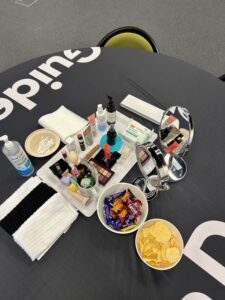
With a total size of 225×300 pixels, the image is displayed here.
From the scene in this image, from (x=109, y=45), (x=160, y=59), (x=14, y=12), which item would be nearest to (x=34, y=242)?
(x=160, y=59)

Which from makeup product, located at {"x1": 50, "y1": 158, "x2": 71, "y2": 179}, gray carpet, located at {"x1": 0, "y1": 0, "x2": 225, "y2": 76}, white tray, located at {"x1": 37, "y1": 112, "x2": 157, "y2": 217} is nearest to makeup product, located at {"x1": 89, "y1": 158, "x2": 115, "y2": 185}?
white tray, located at {"x1": 37, "y1": 112, "x2": 157, "y2": 217}

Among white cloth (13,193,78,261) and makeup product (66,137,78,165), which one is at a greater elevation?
makeup product (66,137,78,165)

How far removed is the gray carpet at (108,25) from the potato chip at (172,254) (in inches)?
80.6

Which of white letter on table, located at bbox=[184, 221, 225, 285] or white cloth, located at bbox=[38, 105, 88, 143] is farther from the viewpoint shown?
white cloth, located at bbox=[38, 105, 88, 143]

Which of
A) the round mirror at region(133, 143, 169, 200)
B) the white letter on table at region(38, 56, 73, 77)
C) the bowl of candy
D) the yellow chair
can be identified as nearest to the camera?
the round mirror at region(133, 143, 169, 200)

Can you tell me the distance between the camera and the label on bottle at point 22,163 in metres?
0.98

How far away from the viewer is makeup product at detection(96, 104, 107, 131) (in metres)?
1.10

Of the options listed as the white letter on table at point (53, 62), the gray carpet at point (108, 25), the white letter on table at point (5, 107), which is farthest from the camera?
the gray carpet at point (108, 25)

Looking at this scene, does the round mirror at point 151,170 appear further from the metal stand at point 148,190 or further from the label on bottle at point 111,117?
the label on bottle at point 111,117

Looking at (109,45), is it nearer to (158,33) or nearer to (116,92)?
(116,92)

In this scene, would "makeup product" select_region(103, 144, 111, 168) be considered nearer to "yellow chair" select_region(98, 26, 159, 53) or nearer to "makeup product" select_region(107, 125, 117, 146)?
"makeup product" select_region(107, 125, 117, 146)

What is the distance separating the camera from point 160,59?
1.43 m

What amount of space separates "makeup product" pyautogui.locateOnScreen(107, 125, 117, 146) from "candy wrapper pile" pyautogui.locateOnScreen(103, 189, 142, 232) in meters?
0.27

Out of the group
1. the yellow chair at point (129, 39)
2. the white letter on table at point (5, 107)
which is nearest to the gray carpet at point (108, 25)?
the yellow chair at point (129, 39)
